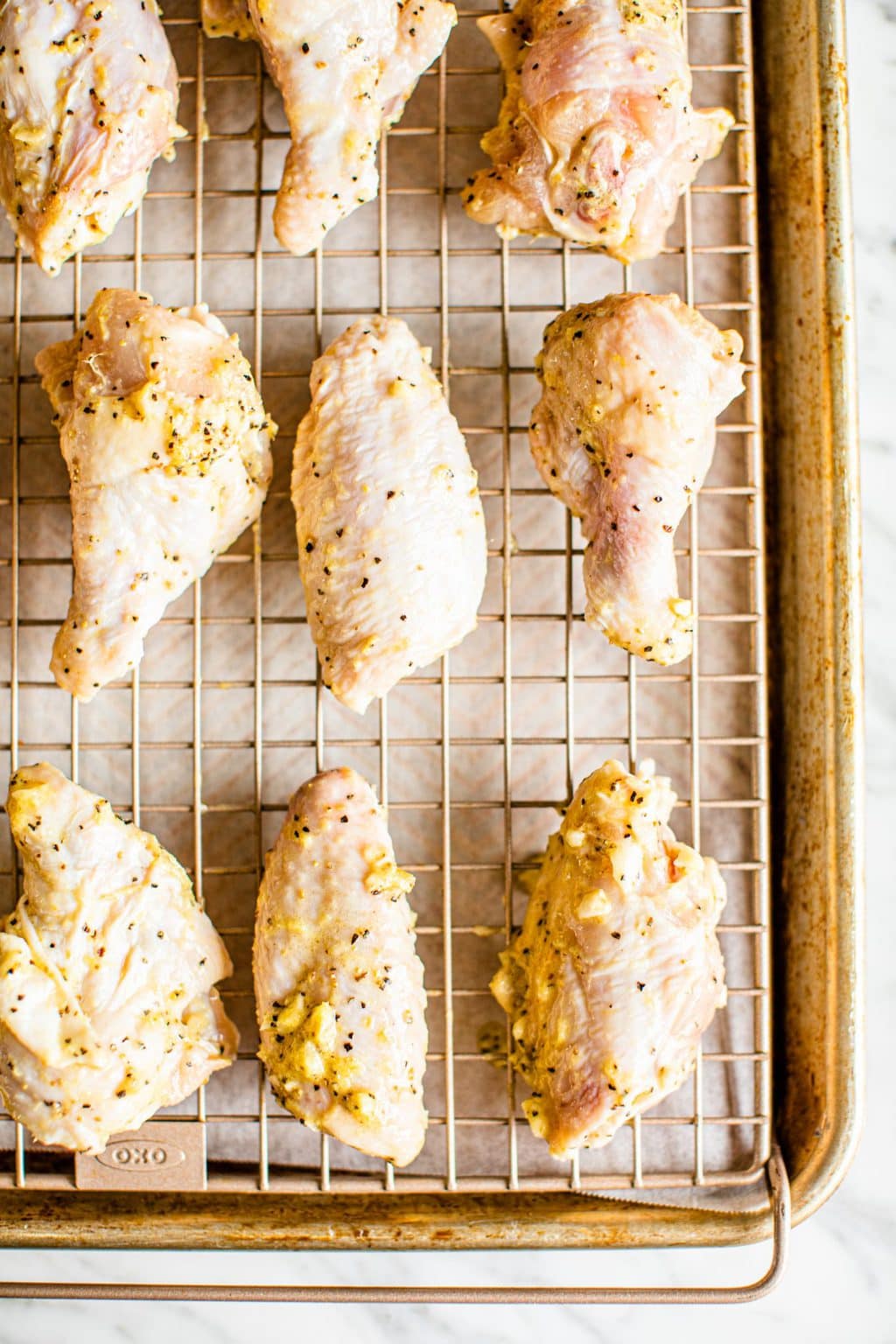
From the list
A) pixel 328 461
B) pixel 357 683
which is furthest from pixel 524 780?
pixel 328 461

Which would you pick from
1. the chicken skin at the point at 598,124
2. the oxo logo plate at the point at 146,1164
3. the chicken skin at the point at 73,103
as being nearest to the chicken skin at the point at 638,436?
the chicken skin at the point at 598,124

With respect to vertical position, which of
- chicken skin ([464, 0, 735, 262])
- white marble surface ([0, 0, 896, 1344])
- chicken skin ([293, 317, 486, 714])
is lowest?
white marble surface ([0, 0, 896, 1344])

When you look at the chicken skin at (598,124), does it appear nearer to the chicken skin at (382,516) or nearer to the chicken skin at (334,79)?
the chicken skin at (334,79)

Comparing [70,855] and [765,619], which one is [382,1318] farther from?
[765,619]

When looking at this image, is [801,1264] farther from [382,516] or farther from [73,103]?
[73,103]

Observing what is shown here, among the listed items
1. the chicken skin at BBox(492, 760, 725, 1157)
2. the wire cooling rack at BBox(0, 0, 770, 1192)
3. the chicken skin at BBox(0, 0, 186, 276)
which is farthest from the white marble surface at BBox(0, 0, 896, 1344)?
the chicken skin at BBox(0, 0, 186, 276)

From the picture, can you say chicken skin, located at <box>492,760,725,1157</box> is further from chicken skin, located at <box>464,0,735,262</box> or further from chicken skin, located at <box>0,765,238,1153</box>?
chicken skin, located at <box>464,0,735,262</box>
